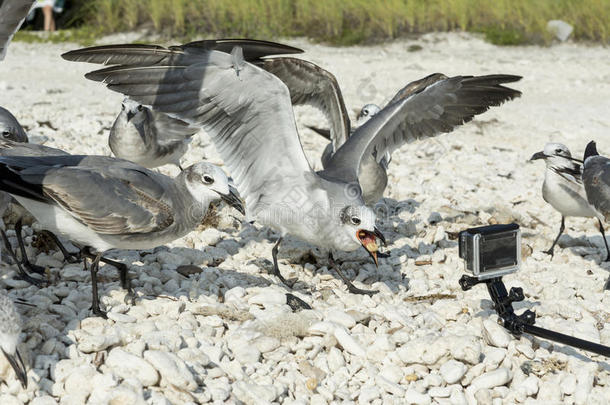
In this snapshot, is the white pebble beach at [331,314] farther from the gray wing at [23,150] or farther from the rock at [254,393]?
the gray wing at [23,150]

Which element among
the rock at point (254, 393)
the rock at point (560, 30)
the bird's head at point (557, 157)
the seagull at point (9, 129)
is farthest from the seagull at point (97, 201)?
the rock at point (560, 30)

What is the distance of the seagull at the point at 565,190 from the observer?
251 inches

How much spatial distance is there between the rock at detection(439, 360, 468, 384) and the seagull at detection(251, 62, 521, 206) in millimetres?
1952

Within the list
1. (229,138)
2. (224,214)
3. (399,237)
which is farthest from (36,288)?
(399,237)

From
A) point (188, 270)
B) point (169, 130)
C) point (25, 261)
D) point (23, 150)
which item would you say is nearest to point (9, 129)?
point (23, 150)

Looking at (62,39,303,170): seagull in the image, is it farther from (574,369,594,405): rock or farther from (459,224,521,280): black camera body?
(574,369,594,405): rock

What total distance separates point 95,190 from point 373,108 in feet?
12.6

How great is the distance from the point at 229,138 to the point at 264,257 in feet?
3.16

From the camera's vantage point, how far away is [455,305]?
16.1 ft

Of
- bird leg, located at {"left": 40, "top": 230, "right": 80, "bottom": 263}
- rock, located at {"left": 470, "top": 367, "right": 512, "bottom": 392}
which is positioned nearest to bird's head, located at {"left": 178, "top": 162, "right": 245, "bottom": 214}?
bird leg, located at {"left": 40, "top": 230, "right": 80, "bottom": 263}

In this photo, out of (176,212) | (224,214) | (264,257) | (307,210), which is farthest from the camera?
(224,214)

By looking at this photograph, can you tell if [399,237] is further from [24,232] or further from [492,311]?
[24,232]

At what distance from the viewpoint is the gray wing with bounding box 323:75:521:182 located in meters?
5.61

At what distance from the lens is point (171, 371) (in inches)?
144
